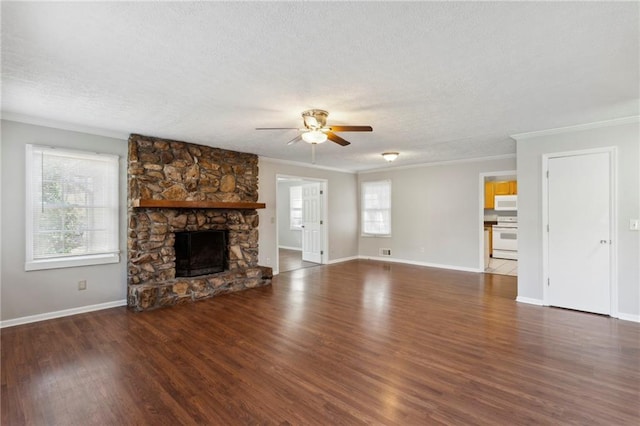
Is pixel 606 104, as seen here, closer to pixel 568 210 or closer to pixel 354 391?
pixel 568 210

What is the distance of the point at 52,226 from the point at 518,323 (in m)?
5.77

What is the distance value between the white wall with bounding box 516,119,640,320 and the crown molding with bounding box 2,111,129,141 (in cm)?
572

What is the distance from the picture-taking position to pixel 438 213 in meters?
7.19

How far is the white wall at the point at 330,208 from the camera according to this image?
6.39 metres

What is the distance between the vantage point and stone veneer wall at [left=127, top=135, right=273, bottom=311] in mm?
4430

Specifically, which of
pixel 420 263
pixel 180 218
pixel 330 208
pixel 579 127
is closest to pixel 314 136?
pixel 180 218

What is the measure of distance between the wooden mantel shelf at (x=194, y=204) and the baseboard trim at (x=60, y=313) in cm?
143

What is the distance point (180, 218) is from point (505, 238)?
7.95m

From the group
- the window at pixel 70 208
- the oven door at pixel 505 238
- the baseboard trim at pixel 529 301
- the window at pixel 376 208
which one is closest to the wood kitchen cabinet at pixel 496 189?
the oven door at pixel 505 238

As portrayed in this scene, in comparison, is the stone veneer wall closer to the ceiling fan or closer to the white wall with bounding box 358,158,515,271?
the ceiling fan

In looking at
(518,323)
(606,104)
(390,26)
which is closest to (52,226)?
(390,26)

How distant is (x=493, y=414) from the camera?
2.01m

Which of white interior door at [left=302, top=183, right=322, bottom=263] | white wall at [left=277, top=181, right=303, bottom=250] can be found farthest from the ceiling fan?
white wall at [left=277, top=181, right=303, bottom=250]

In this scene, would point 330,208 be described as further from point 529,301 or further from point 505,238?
point 505,238
